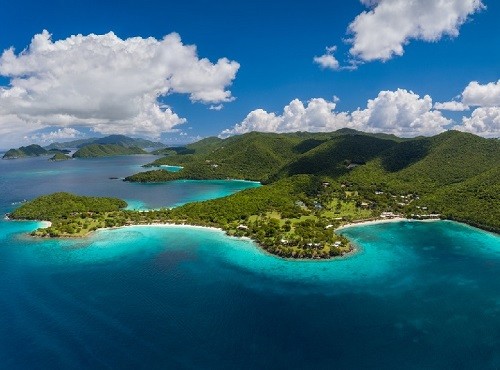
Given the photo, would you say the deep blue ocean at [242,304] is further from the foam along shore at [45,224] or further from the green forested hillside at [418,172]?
the green forested hillside at [418,172]

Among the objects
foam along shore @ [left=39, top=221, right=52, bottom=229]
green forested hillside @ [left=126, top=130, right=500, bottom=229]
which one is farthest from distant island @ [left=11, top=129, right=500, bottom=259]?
foam along shore @ [left=39, top=221, right=52, bottom=229]

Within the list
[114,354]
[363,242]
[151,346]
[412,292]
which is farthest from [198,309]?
[363,242]

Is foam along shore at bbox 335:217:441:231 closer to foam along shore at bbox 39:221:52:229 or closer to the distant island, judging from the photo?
the distant island

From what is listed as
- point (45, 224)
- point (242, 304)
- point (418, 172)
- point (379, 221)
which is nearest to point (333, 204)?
point (379, 221)

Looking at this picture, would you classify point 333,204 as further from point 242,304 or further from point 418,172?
point 242,304

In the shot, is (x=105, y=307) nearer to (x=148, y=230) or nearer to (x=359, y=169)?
(x=148, y=230)

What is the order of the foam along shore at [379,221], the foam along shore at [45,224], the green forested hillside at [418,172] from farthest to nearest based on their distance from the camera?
1. the green forested hillside at [418,172]
2. the foam along shore at [45,224]
3. the foam along shore at [379,221]

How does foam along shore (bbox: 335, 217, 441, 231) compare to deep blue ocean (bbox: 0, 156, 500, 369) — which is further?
foam along shore (bbox: 335, 217, 441, 231)

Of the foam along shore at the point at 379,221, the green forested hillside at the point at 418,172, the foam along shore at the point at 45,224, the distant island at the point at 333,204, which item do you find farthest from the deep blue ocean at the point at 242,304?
the green forested hillside at the point at 418,172
